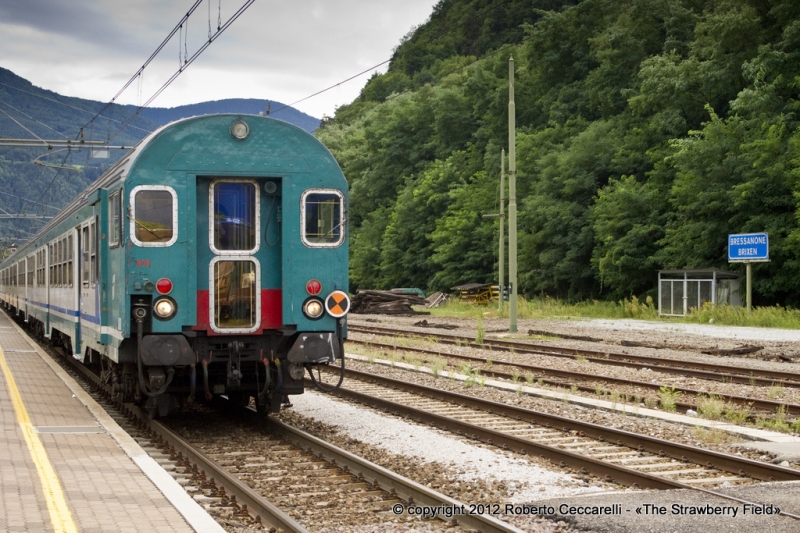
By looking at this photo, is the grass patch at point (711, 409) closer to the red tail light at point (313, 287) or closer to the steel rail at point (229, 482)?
the red tail light at point (313, 287)

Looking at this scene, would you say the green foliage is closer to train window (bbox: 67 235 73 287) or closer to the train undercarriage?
train window (bbox: 67 235 73 287)

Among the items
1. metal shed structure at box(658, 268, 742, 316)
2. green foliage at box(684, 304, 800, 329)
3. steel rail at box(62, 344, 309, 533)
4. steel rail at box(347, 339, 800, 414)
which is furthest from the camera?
metal shed structure at box(658, 268, 742, 316)

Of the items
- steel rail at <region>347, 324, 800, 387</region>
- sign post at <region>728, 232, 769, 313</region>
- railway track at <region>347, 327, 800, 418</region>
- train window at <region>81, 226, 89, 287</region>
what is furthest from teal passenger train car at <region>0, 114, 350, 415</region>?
sign post at <region>728, 232, 769, 313</region>

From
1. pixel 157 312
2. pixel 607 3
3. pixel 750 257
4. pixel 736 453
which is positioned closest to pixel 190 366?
pixel 157 312

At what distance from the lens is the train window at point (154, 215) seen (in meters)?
9.95

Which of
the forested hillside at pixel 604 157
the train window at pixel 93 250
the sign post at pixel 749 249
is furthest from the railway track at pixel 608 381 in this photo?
the forested hillside at pixel 604 157

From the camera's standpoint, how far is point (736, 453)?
30.3ft

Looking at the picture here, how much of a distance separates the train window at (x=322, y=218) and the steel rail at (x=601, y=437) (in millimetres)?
2541

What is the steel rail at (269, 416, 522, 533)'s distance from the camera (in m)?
6.31

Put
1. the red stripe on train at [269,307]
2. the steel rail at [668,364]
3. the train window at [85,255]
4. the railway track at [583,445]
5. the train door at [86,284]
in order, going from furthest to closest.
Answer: the steel rail at [668,364] → the train window at [85,255] → the train door at [86,284] → the red stripe on train at [269,307] → the railway track at [583,445]

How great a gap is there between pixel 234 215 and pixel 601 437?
4.72 metres

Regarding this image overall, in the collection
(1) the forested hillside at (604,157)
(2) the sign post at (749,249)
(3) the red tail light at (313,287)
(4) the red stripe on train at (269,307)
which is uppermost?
(1) the forested hillside at (604,157)

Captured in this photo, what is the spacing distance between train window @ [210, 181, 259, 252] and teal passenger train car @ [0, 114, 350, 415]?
1 centimetres

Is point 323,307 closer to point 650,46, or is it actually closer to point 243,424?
point 243,424
